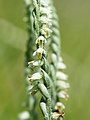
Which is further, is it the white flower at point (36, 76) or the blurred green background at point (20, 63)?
the blurred green background at point (20, 63)

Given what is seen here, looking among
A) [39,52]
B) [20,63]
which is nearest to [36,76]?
[39,52]

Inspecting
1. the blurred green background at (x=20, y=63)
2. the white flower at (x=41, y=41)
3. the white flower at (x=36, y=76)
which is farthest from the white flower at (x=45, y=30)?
the blurred green background at (x=20, y=63)

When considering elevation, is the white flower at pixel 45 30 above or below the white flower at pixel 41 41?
above

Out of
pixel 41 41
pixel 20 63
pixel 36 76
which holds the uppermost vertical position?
pixel 20 63

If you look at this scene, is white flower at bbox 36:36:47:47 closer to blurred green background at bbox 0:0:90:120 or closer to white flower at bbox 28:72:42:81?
white flower at bbox 28:72:42:81

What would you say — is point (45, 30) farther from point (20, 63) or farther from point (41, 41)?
point (20, 63)

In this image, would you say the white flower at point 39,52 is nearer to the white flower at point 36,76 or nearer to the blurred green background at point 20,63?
the white flower at point 36,76

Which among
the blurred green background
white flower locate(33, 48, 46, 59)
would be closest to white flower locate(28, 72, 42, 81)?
white flower locate(33, 48, 46, 59)

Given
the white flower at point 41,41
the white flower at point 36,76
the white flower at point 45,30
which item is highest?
the white flower at point 45,30

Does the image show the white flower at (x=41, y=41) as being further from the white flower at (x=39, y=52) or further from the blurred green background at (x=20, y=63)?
the blurred green background at (x=20, y=63)
